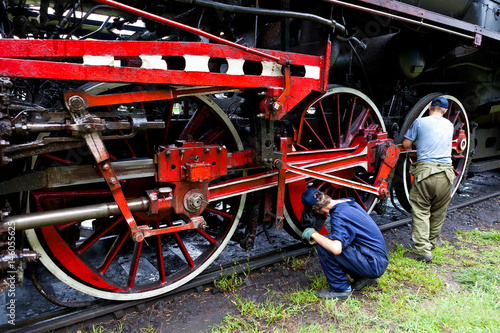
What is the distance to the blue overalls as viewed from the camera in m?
2.89

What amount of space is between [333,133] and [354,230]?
1.50 m

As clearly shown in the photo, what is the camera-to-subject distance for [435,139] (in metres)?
3.71

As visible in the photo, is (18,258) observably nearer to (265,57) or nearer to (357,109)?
(265,57)

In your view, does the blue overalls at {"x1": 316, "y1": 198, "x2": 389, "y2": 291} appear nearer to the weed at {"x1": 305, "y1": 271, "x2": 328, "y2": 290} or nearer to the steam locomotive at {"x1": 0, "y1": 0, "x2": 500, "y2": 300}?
the weed at {"x1": 305, "y1": 271, "x2": 328, "y2": 290}

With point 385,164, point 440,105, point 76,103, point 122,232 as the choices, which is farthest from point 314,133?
point 76,103

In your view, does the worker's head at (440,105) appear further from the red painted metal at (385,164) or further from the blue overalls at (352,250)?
the blue overalls at (352,250)

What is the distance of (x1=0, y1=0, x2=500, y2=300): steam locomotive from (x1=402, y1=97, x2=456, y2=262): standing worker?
0.33m

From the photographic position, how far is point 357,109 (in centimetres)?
455

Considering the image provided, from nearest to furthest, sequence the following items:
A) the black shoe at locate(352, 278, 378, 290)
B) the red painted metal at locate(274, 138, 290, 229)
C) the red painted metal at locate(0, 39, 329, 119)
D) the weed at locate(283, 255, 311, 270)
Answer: the red painted metal at locate(0, 39, 329, 119) → the red painted metal at locate(274, 138, 290, 229) → the black shoe at locate(352, 278, 378, 290) → the weed at locate(283, 255, 311, 270)

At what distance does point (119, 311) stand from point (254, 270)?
129 cm

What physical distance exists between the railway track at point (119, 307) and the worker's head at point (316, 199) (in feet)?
2.35

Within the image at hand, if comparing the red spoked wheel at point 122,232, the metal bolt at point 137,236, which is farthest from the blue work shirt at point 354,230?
the metal bolt at point 137,236

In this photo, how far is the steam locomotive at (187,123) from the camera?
2059 millimetres

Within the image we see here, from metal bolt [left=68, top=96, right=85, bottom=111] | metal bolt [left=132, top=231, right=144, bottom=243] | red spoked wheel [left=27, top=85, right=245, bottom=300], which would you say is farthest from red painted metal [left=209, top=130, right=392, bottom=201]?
metal bolt [left=68, top=96, right=85, bottom=111]
